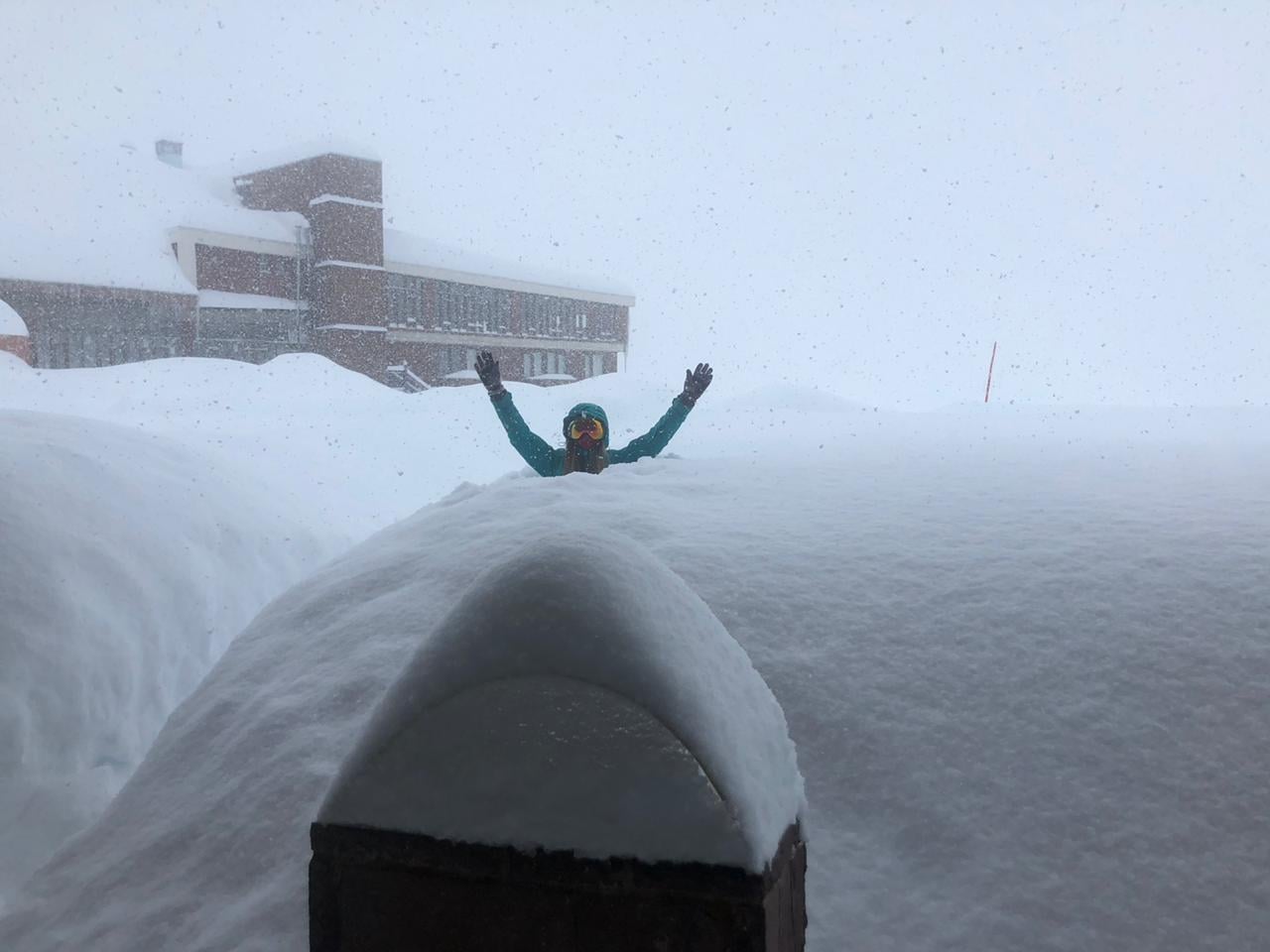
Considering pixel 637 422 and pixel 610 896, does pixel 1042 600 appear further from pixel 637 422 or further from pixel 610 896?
pixel 637 422

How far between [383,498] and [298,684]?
768 centimetres

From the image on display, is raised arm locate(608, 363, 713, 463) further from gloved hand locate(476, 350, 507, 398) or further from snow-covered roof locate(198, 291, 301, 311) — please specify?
snow-covered roof locate(198, 291, 301, 311)

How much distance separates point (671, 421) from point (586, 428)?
0.85 m

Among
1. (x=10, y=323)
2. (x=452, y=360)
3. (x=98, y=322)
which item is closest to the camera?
(x=10, y=323)

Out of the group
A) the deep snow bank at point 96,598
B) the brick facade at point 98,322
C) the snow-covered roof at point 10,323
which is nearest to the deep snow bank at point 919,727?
the deep snow bank at point 96,598

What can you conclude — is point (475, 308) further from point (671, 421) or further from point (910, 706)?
point (910, 706)

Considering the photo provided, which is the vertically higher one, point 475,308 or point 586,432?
point 475,308

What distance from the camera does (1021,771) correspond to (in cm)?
210

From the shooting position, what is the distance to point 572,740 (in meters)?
1.35

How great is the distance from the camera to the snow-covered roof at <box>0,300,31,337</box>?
1844cm

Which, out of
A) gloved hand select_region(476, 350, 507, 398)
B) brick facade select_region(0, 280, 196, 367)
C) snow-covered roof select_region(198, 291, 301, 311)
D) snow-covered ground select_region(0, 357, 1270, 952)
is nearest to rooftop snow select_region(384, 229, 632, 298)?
snow-covered roof select_region(198, 291, 301, 311)

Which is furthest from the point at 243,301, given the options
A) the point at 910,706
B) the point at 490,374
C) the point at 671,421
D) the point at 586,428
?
the point at 910,706

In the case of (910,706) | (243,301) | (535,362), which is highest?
(243,301)

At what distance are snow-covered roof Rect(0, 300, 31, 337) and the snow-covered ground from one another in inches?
723
